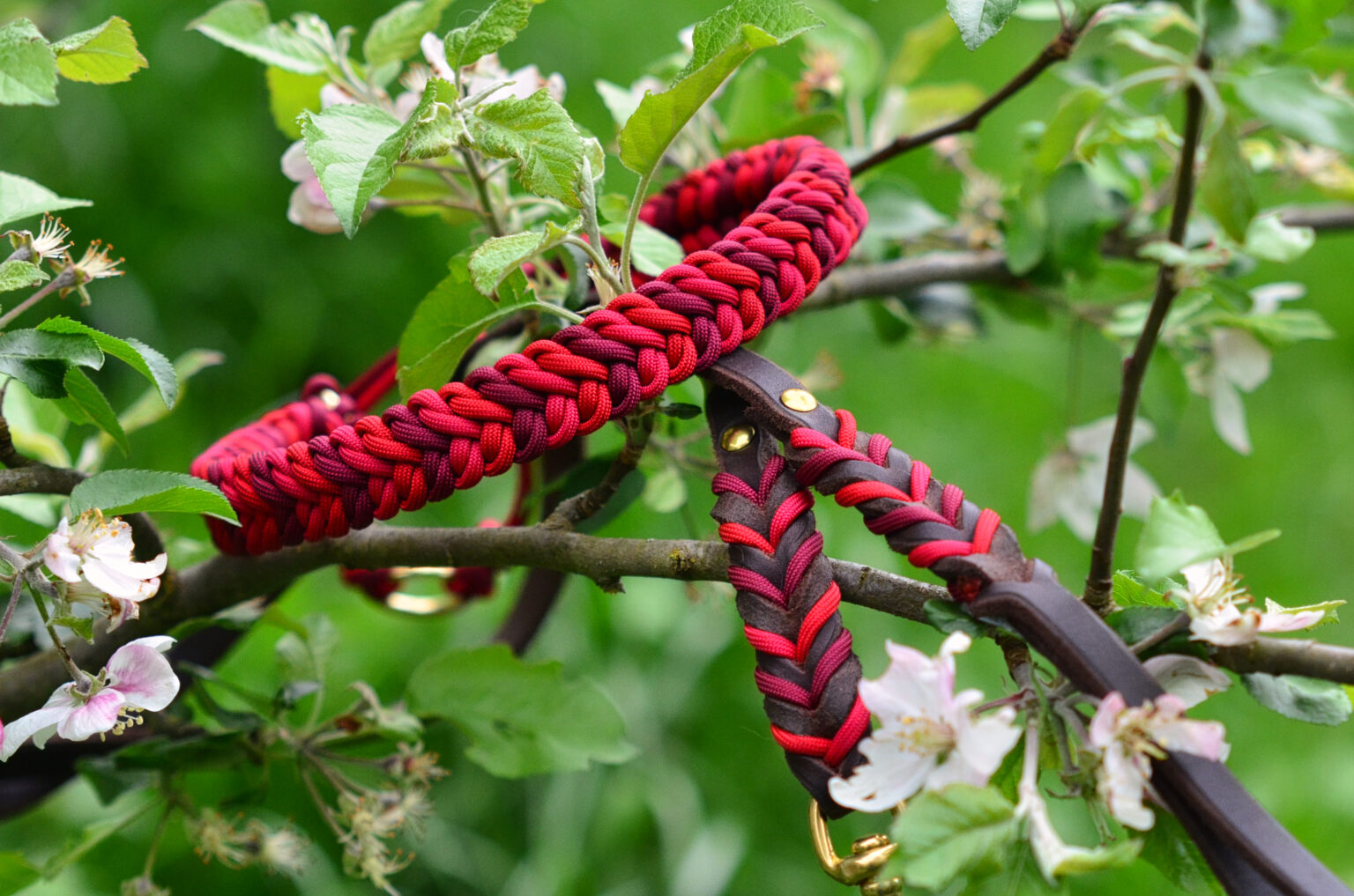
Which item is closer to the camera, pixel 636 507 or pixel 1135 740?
pixel 1135 740

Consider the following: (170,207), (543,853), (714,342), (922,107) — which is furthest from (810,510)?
(170,207)

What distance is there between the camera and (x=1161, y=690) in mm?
253

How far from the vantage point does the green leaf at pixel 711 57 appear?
0.97ft

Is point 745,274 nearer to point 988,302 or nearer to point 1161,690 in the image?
point 1161,690

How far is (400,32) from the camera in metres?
0.43

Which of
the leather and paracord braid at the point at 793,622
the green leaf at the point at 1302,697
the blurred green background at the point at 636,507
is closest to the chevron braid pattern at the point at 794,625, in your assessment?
the leather and paracord braid at the point at 793,622

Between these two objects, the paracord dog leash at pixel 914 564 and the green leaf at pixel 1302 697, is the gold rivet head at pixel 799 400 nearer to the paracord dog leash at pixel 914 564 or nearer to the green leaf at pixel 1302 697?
the paracord dog leash at pixel 914 564

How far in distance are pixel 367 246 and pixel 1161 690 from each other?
3.92 ft

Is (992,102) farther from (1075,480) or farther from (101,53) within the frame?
(101,53)

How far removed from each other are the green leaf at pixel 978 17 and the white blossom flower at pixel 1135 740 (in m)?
0.19

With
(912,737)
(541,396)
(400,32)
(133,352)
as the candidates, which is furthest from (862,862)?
(400,32)

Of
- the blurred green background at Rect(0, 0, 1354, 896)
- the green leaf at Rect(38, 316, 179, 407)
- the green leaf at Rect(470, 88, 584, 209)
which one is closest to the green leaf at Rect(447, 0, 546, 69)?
the green leaf at Rect(470, 88, 584, 209)

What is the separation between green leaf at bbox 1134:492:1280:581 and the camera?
9.5 inches

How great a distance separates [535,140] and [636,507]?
78 cm
